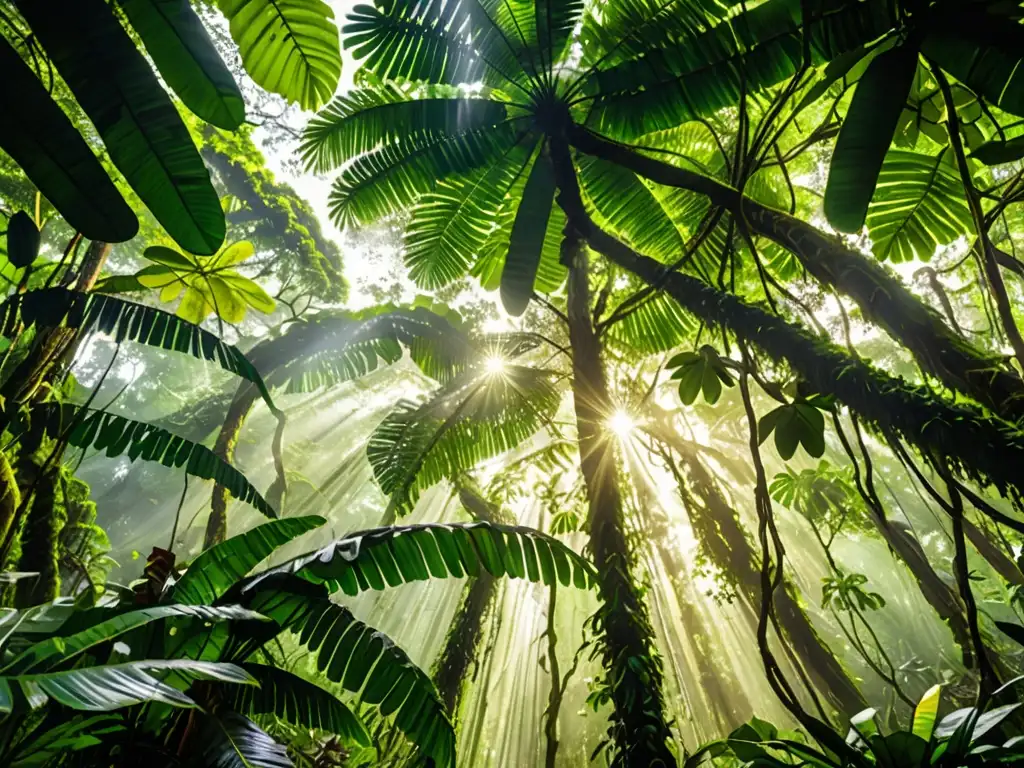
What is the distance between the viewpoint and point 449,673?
4.89 metres

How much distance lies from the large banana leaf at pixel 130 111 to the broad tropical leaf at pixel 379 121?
1.59m

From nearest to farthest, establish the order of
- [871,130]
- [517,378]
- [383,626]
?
[871,130] → [517,378] → [383,626]

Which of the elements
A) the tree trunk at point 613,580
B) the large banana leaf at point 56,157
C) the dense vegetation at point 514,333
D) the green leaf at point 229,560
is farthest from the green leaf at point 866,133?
the large banana leaf at point 56,157

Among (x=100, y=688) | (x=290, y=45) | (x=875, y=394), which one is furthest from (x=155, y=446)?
(x=875, y=394)

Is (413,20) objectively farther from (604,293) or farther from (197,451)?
(197,451)

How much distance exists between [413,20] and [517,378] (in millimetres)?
2577

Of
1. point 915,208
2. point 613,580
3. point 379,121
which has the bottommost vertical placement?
point 613,580

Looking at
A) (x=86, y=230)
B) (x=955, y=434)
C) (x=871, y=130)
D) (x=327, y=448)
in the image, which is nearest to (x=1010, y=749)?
(x=955, y=434)

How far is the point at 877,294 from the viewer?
1.93m

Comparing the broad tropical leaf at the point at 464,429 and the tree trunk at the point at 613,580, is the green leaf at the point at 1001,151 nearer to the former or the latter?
the tree trunk at the point at 613,580

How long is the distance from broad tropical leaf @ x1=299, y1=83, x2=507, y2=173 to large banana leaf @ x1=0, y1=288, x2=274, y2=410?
1614 millimetres

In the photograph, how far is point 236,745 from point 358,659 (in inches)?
21.2

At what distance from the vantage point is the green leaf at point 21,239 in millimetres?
1919

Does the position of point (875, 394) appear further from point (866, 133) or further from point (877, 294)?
point (866, 133)
